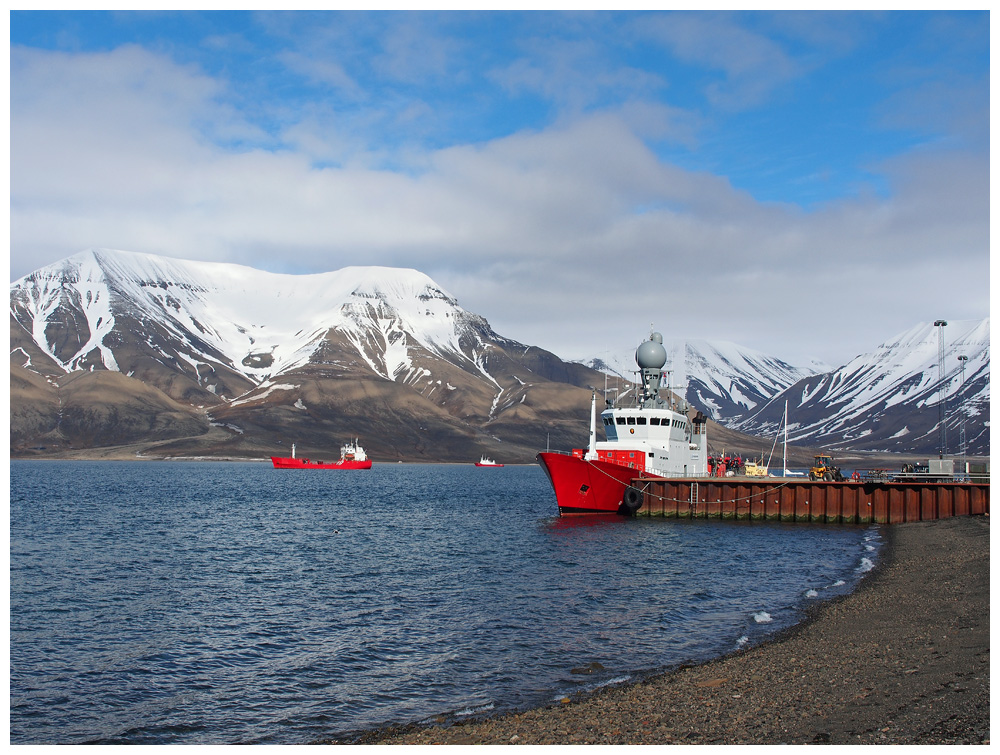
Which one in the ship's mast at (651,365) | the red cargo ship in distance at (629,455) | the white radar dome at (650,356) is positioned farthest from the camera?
the white radar dome at (650,356)

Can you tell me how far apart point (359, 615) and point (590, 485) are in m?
42.7

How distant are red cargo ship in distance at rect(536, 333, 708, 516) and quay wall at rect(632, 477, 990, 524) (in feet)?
7.48

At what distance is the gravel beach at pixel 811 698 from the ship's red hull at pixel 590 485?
1715 inches

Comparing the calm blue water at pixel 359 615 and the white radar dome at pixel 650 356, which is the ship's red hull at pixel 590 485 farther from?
the white radar dome at pixel 650 356

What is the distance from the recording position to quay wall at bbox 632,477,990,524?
74312 mm

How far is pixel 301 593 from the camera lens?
40.2 m

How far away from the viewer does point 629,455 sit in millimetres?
78812

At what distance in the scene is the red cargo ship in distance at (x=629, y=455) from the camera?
2945 inches

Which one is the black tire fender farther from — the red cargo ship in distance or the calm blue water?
the calm blue water

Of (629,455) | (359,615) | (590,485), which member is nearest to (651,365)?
(629,455)

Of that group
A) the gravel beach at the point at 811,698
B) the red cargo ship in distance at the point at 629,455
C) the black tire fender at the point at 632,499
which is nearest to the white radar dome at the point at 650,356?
the red cargo ship in distance at the point at 629,455

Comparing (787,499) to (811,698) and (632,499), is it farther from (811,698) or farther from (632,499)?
(811,698)

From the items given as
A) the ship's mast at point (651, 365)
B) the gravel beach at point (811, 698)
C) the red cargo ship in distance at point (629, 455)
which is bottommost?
the gravel beach at point (811, 698)

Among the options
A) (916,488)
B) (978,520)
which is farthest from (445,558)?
(916,488)
